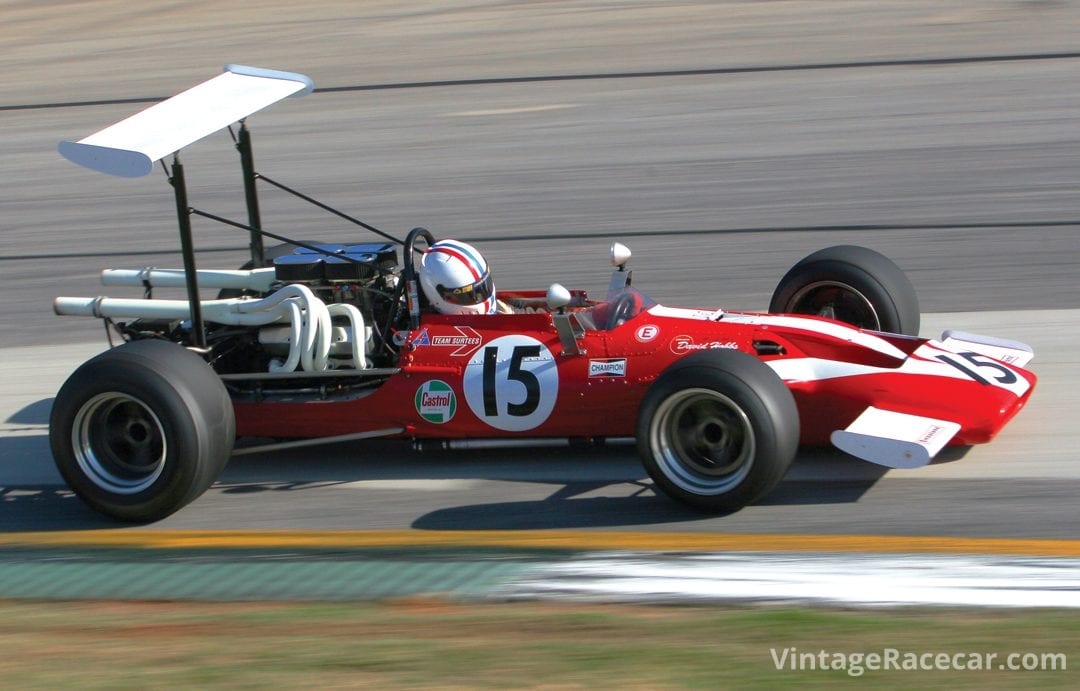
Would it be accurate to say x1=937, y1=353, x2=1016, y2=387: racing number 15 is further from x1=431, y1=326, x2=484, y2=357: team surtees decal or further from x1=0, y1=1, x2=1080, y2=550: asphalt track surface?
x1=431, y1=326, x2=484, y2=357: team surtees decal

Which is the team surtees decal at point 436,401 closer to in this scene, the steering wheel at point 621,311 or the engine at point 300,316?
the engine at point 300,316

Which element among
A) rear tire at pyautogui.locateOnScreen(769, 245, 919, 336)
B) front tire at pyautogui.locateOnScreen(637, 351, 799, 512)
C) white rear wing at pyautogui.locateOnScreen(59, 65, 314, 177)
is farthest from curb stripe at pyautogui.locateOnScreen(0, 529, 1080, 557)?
rear tire at pyautogui.locateOnScreen(769, 245, 919, 336)

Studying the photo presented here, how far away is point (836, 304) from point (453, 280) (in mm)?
2045

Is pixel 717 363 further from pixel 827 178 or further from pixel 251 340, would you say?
pixel 827 178

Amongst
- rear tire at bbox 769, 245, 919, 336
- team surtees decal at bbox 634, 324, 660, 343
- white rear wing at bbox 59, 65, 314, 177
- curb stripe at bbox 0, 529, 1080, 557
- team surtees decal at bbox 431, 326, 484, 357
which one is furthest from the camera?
rear tire at bbox 769, 245, 919, 336

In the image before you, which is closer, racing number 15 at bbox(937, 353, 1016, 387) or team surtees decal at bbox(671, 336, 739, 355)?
racing number 15 at bbox(937, 353, 1016, 387)

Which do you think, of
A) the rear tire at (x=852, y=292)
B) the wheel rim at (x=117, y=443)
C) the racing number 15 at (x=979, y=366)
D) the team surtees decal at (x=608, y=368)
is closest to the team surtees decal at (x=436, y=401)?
the team surtees decal at (x=608, y=368)

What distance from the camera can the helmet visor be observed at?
662 cm

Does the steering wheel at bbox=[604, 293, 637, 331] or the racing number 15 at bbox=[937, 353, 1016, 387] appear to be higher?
the steering wheel at bbox=[604, 293, 637, 331]

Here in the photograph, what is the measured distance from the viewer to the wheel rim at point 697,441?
5.77 meters

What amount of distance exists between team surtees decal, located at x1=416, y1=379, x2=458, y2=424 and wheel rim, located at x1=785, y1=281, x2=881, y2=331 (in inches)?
75.4

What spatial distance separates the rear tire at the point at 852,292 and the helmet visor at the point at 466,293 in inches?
62.5

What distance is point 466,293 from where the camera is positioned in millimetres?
6629

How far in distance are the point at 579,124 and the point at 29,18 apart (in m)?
12.0
